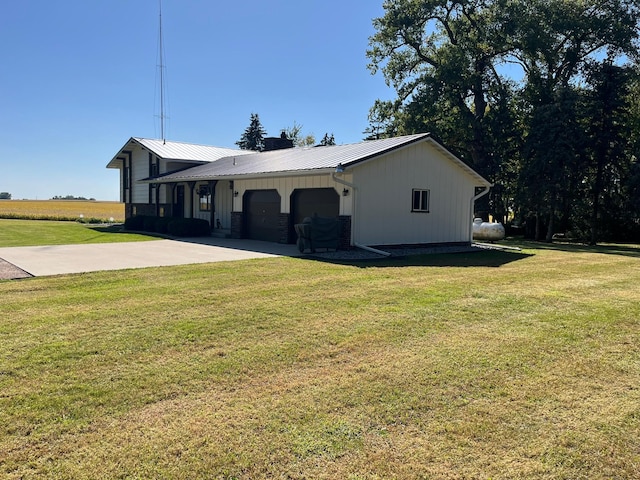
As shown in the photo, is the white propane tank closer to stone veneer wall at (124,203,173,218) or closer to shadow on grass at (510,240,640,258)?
shadow on grass at (510,240,640,258)

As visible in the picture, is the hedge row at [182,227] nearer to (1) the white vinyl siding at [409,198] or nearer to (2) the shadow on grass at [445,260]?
(1) the white vinyl siding at [409,198]

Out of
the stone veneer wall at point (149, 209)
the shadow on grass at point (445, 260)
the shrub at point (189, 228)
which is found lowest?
the shadow on grass at point (445, 260)

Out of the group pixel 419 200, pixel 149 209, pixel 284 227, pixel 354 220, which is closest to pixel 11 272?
pixel 354 220

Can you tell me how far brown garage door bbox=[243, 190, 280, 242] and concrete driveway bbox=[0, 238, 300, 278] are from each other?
1712 mm

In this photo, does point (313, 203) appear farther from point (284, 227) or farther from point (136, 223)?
point (136, 223)

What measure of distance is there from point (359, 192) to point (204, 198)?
11250mm

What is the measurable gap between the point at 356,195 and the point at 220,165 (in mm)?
10915

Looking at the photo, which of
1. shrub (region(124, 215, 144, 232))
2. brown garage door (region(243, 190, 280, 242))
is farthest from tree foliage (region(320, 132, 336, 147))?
brown garage door (region(243, 190, 280, 242))

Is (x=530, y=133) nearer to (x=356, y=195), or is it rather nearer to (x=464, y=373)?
(x=356, y=195)

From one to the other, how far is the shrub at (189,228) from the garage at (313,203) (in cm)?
589

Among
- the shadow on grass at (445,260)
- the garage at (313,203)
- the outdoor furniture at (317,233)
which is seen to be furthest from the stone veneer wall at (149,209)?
the shadow on grass at (445,260)

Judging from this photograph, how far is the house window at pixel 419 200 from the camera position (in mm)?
16156

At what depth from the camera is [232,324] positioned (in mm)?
5680

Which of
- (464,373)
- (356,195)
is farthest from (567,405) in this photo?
Result: (356,195)
